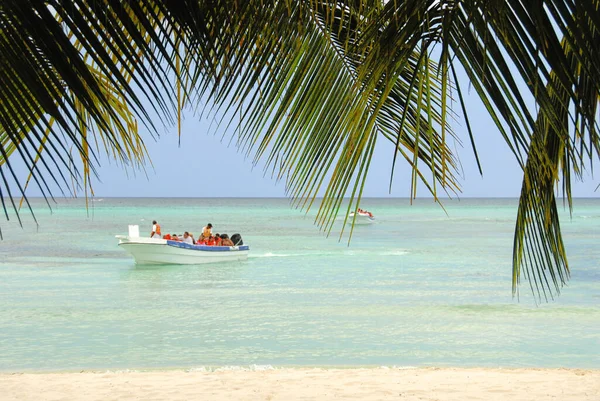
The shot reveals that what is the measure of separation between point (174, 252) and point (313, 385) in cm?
1886

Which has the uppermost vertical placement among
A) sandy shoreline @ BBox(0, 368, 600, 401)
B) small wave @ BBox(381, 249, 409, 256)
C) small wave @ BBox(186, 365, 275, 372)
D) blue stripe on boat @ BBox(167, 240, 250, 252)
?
blue stripe on boat @ BBox(167, 240, 250, 252)

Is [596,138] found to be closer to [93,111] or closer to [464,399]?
[93,111]

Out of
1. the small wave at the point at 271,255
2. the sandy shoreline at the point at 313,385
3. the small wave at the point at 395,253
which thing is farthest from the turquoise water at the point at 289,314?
Result: the small wave at the point at 395,253

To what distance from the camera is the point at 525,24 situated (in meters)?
0.86

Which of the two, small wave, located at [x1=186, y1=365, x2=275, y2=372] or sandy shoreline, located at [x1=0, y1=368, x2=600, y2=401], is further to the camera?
small wave, located at [x1=186, y1=365, x2=275, y2=372]

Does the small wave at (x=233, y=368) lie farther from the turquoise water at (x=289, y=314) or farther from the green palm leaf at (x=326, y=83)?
the green palm leaf at (x=326, y=83)

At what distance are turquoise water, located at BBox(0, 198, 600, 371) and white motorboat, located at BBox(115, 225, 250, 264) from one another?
509 millimetres

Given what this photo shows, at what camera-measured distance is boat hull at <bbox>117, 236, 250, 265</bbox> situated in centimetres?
2831

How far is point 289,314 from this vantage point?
18.4 m

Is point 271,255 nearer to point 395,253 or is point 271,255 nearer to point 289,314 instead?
point 395,253

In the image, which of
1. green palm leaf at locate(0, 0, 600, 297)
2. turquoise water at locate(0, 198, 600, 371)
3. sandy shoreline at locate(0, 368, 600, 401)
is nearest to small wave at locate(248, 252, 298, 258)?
turquoise water at locate(0, 198, 600, 371)

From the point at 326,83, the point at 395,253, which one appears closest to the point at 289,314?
the point at 326,83

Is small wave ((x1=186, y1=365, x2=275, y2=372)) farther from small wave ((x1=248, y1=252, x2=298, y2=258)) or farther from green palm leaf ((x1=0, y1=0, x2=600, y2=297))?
small wave ((x1=248, y1=252, x2=298, y2=258))

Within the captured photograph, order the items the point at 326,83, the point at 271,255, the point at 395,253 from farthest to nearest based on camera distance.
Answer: the point at 395,253
the point at 271,255
the point at 326,83
